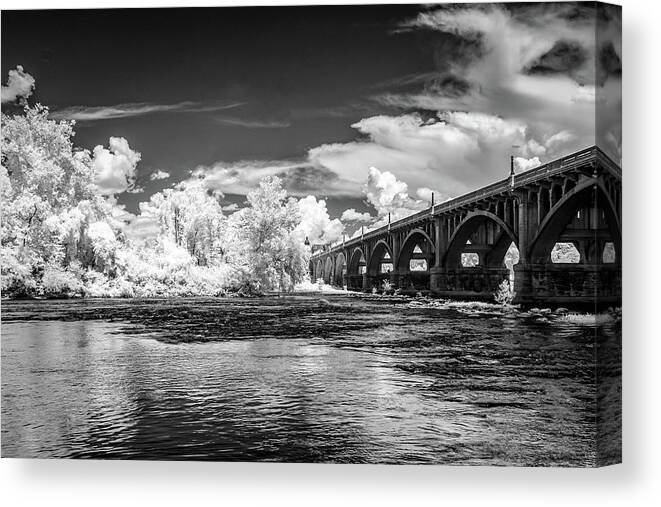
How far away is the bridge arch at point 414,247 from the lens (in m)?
9.70

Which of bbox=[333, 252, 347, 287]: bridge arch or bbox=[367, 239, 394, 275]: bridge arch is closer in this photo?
bbox=[367, 239, 394, 275]: bridge arch

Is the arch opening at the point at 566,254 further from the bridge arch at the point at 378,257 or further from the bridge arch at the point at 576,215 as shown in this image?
the bridge arch at the point at 378,257

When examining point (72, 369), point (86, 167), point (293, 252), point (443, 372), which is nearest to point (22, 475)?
point (72, 369)

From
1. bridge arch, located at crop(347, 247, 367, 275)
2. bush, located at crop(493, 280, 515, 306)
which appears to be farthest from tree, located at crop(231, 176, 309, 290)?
bush, located at crop(493, 280, 515, 306)

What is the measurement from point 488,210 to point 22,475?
7.36 metres

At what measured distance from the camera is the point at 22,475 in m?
8.31

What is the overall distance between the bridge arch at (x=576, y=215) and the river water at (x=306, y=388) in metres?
1.08

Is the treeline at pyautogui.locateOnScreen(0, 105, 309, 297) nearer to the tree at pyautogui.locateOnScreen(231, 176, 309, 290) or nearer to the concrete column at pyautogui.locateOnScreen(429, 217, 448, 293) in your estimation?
the tree at pyautogui.locateOnScreen(231, 176, 309, 290)

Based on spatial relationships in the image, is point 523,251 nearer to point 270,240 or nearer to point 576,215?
point 576,215

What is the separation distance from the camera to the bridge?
295 inches

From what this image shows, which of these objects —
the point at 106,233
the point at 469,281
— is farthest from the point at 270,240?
the point at 469,281

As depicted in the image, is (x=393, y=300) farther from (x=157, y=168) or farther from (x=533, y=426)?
(x=157, y=168)

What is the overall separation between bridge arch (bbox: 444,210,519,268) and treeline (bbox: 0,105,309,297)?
7.90 feet

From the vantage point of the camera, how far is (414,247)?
9969 mm
